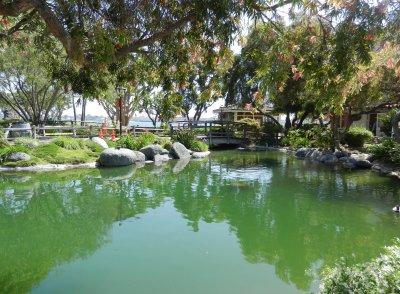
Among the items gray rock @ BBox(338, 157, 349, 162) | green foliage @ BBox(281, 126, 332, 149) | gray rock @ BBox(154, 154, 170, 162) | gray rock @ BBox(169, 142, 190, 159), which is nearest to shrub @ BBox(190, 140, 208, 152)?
gray rock @ BBox(169, 142, 190, 159)

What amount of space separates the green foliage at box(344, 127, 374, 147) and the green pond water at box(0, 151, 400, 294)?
8173 mm

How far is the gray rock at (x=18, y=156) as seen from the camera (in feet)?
43.2

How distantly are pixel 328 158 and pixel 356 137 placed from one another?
452 cm

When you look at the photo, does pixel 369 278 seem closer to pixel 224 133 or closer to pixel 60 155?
pixel 60 155

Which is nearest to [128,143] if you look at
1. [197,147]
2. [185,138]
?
[185,138]

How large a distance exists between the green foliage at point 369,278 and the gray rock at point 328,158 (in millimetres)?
14123

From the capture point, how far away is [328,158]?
16.8 m

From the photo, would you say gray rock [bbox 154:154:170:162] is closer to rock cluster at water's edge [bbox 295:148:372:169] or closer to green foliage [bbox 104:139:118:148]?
green foliage [bbox 104:139:118:148]

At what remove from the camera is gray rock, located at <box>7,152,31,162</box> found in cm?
1318

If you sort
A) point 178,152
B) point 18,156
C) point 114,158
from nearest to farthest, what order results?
point 18,156, point 114,158, point 178,152

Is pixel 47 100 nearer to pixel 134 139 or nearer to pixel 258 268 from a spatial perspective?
pixel 134 139

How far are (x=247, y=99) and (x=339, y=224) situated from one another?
18.0 m

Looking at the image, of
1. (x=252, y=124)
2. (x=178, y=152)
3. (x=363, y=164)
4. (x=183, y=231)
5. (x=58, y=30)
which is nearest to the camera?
(x=58, y=30)

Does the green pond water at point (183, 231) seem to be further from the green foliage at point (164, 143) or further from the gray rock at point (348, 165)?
the green foliage at point (164, 143)
